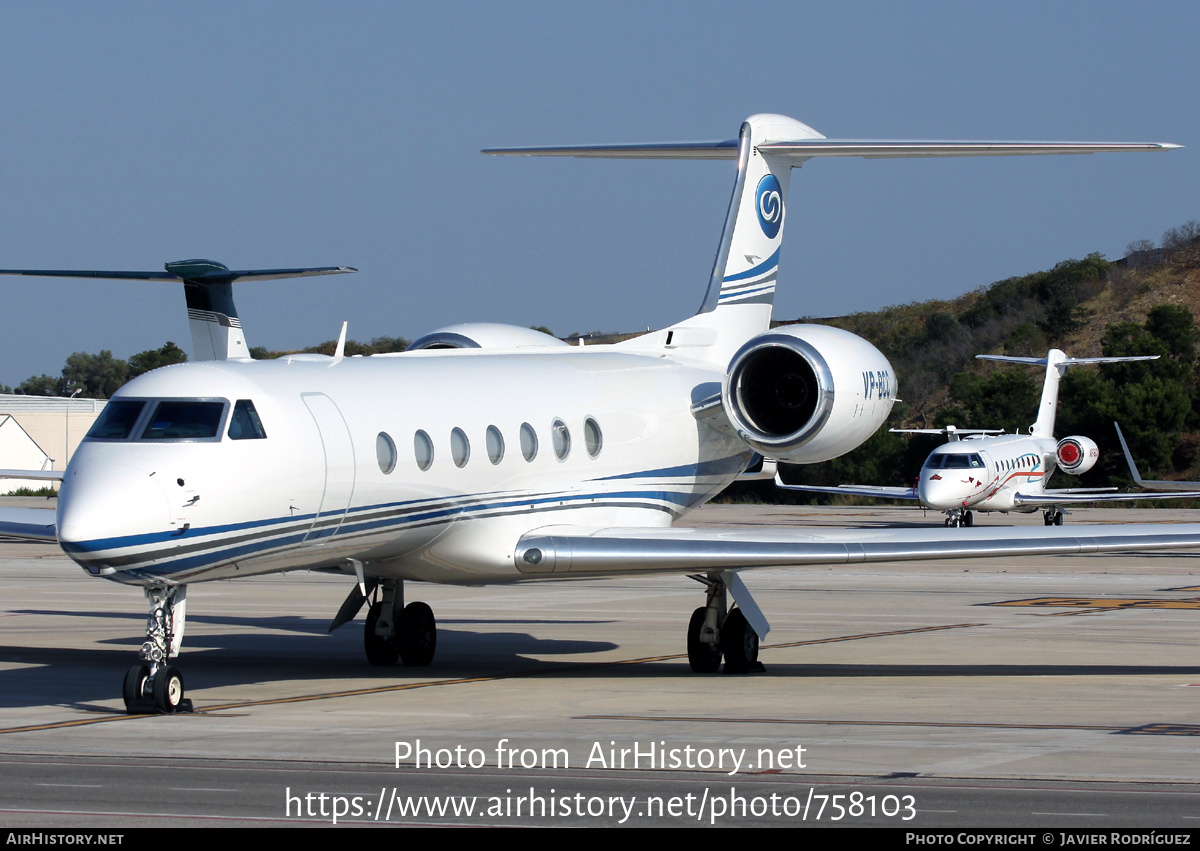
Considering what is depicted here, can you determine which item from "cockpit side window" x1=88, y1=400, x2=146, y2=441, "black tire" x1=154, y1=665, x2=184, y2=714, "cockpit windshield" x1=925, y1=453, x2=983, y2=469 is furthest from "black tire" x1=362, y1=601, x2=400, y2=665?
"cockpit windshield" x1=925, y1=453, x2=983, y2=469

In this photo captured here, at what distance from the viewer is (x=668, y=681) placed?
1513 centimetres

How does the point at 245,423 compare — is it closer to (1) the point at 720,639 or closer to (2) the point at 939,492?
(1) the point at 720,639

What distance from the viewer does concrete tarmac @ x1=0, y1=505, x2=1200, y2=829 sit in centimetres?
877

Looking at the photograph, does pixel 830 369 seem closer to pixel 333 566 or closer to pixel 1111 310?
pixel 333 566

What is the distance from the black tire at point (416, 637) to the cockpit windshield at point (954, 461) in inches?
1191

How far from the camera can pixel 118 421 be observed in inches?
487

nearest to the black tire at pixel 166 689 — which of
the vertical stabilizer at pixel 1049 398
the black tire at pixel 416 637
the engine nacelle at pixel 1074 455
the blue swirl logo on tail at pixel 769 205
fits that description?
the black tire at pixel 416 637

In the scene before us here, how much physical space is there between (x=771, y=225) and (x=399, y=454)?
748 centimetres

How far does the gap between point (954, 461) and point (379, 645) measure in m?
30.9

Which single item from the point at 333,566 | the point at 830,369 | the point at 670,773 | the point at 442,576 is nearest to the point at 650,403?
the point at 830,369

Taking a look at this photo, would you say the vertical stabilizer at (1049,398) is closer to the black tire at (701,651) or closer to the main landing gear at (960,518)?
the main landing gear at (960,518)

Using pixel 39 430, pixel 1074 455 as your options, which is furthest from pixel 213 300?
pixel 39 430

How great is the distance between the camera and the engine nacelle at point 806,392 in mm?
16562

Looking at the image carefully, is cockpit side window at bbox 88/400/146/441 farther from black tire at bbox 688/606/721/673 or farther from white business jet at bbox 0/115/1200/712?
black tire at bbox 688/606/721/673
